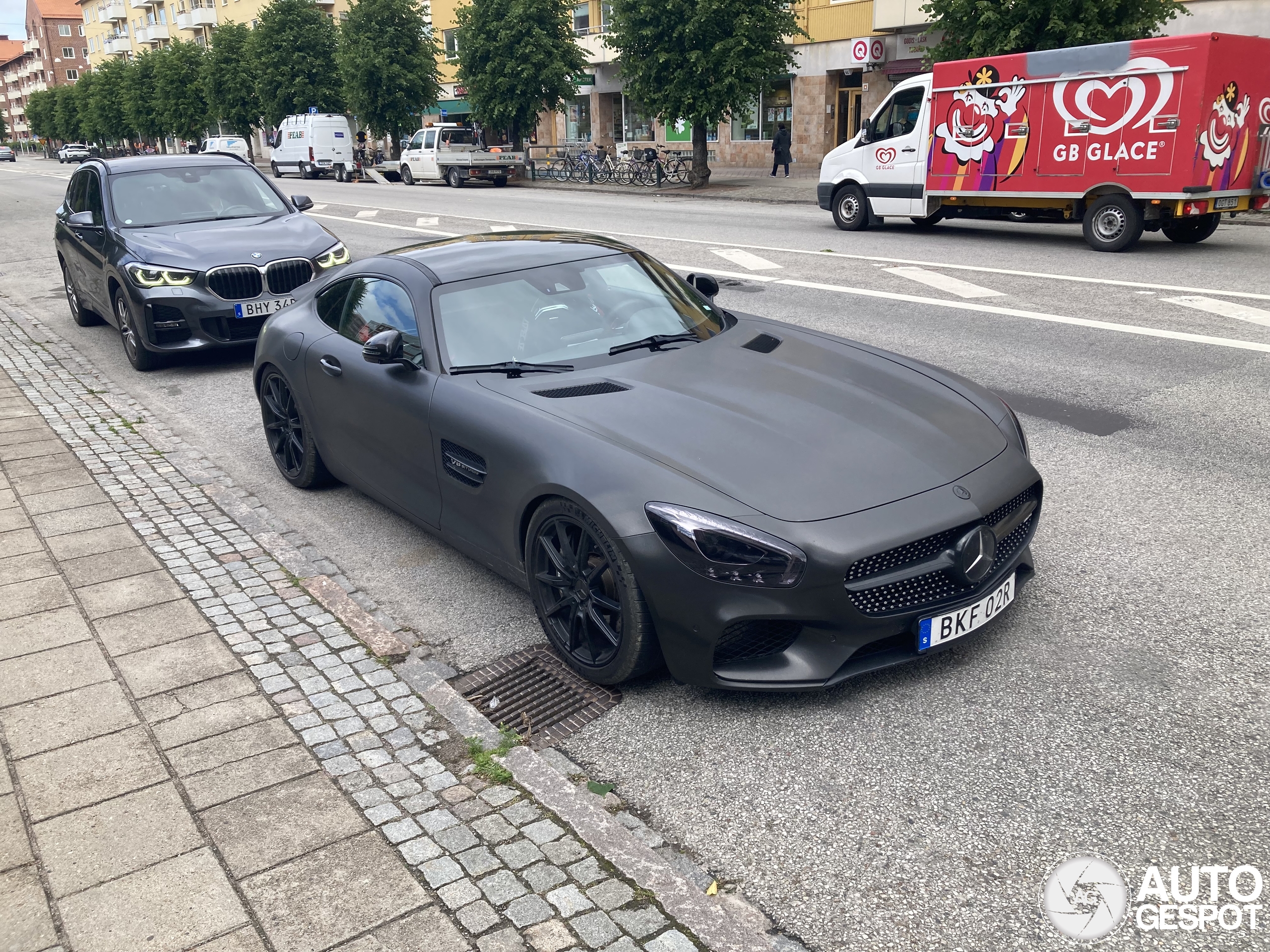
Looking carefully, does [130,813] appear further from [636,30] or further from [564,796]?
[636,30]

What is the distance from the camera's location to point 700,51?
93.8ft

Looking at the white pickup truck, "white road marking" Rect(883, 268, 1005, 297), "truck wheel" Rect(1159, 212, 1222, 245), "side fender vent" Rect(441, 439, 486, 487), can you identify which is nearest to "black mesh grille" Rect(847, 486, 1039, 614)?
"side fender vent" Rect(441, 439, 486, 487)

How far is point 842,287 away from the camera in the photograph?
12086 millimetres

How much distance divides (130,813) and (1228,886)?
10.2 feet

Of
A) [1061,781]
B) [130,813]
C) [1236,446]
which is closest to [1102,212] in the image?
[1236,446]

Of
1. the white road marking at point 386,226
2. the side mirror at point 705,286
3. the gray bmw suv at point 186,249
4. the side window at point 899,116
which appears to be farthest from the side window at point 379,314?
the side window at point 899,116

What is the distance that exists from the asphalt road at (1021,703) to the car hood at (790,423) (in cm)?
75

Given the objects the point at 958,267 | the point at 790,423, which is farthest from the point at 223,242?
the point at 958,267

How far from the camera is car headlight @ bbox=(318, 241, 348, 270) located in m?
9.32

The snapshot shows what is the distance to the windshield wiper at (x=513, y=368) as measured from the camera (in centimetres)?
443

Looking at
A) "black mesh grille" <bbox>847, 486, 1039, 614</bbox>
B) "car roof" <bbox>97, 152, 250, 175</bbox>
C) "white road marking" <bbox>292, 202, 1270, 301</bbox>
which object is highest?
"car roof" <bbox>97, 152, 250, 175</bbox>

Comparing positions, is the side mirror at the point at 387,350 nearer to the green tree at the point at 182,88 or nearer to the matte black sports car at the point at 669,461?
the matte black sports car at the point at 669,461

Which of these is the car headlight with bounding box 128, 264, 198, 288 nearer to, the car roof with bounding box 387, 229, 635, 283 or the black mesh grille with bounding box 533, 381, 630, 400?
the car roof with bounding box 387, 229, 635, 283

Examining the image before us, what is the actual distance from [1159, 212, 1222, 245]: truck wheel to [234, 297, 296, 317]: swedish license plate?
1233 cm
